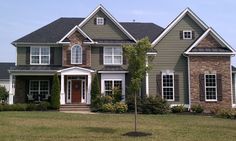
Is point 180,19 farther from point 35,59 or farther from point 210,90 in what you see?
point 35,59

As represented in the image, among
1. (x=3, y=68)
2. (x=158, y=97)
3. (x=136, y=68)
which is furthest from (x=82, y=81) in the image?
(x=3, y=68)

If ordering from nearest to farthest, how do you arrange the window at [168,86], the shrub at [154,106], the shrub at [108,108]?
the shrub at [154,106] → the shrub at [108,108] → the window at [168,86]

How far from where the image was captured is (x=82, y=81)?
32000 mm

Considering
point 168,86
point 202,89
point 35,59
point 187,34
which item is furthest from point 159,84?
point 35,59

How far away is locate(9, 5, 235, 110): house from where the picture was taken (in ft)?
99.0

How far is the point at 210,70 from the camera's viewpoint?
30.2 m

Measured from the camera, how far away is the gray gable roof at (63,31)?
105ft

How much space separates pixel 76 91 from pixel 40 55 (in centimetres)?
452

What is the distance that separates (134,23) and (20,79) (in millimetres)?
13802

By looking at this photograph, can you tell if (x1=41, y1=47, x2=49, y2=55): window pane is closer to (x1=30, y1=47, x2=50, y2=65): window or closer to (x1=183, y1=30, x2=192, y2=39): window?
(x1=30, y1=47, x2=50, y2=65): window

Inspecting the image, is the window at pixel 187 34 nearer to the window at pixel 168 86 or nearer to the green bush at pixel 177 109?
the window at pixel 168 86

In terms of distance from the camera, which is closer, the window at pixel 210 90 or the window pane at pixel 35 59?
the window at pixel 210 90

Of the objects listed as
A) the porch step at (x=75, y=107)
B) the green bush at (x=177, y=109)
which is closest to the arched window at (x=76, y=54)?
the porch step at (x=75, y=107)

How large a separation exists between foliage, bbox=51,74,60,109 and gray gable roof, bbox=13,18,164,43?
3854 millimetres
